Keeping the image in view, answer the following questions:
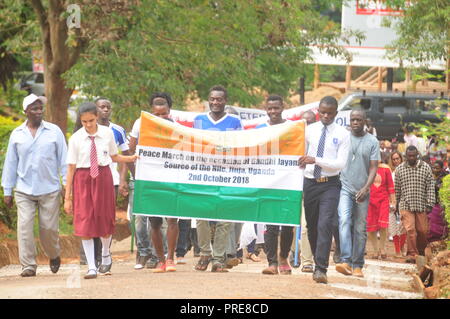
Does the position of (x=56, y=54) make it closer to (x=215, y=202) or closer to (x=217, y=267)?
(x=215, y=202)

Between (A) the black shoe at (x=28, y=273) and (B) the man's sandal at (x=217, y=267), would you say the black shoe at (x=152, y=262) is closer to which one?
(B) the man's sandal at (x=217, y=267)

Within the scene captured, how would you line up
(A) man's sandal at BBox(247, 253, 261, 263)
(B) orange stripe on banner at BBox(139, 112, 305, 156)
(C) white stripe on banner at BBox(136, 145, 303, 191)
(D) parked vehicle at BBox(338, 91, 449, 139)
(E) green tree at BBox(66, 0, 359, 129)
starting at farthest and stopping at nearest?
(D) parked vehicle at BBox(338, 91, 449, 139) < (E) green tree at BBox(66, 0, 359, 129) < (A) man's sandal at BBox(247, 253, 261, 263) < (C) white stripe on banner at BBox(136, 145, 303, 191) < (B) orange stripe on banner at BBox(139, 112, 305, 156)

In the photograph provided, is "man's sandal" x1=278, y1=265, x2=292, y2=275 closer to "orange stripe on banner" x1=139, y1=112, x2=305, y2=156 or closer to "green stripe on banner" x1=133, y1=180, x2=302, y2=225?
"green stripe on banner" x1=133, y1=180, x2=302, y2=225

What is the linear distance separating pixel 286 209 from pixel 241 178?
0.59 meters

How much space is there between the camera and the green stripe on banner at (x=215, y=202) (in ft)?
36.7

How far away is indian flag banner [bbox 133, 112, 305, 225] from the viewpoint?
11.2m

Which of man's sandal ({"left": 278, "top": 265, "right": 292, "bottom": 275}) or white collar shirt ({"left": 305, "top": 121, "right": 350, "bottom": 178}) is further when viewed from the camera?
man's sandal ({"left": 278, "top": 265, "right": 292, "bottom": 275})

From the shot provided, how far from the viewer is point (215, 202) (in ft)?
37.1

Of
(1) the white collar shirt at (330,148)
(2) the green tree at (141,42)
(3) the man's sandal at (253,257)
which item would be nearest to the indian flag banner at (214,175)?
(1) the white collar shirt at (330,148)

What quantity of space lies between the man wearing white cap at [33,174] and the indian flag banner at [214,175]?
91 cm

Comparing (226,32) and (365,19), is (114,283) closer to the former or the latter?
(226,32)

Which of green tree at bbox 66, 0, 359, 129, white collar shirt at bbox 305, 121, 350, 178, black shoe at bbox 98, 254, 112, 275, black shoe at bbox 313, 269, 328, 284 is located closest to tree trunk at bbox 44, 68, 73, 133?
green tree at bbox 66, 0, 359, 129

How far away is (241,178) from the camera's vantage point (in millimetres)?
11312

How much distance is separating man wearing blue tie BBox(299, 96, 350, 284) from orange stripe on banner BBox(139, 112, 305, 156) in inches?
10.2
